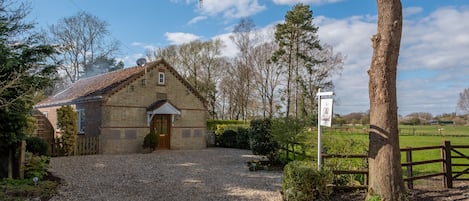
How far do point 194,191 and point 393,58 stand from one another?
18.6 feet

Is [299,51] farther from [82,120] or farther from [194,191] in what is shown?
[194,191]

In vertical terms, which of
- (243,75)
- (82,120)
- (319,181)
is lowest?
(319,181)

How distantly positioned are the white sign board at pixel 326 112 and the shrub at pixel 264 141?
6.11 m

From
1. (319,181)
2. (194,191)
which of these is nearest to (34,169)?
(194,191)

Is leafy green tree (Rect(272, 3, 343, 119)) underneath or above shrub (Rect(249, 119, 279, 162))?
above

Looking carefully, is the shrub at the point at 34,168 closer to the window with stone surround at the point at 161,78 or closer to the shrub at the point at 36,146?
the shrub at the point at 36,146

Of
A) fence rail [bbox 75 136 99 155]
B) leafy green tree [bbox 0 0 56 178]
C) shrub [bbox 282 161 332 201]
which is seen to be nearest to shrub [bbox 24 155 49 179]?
leafy green tree [bbox 0 0 56 178]

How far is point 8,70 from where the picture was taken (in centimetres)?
1027

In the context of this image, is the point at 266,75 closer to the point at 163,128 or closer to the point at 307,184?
the point at 163,128

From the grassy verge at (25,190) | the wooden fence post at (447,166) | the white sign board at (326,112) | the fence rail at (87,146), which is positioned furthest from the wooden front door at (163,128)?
the wooden fence post at (447,166)

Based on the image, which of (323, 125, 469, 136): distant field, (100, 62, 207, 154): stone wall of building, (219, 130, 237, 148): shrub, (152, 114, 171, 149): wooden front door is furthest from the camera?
(323, 125, 469, 136): distant field

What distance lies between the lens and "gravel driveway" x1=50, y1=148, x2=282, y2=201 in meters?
8.08

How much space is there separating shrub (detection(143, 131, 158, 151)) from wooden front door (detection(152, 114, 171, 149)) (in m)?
0.99

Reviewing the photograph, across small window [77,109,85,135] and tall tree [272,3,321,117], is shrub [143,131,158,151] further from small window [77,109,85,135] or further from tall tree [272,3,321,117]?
tall tree [272,3,321,117]
